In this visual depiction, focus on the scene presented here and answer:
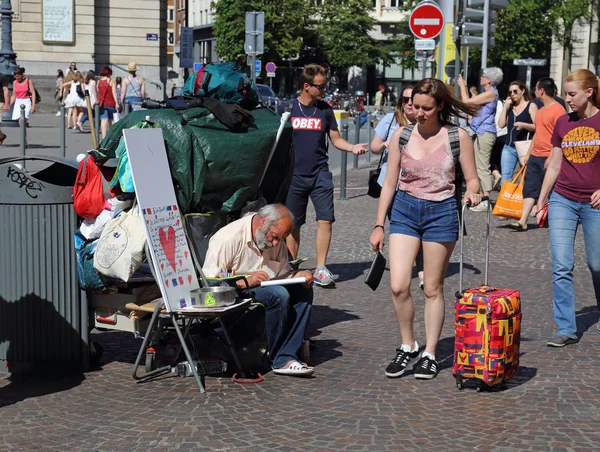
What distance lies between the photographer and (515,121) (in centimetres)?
1428

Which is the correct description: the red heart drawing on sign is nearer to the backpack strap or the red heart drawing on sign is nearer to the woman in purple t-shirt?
the backpack strap

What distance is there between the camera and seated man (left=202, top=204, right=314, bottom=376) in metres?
6.02

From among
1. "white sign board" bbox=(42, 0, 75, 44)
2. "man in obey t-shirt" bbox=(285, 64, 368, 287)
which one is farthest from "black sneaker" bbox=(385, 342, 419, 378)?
"white sign board" bbox=(42, 0, 75, 44)

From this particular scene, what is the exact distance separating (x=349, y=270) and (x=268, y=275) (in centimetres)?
391

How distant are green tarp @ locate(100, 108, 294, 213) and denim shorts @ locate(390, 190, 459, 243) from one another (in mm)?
984

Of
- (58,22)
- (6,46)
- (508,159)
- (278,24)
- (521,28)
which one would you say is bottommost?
(508,159)

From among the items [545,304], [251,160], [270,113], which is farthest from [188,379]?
[545,304]

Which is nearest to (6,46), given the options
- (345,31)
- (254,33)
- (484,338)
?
(254,33)

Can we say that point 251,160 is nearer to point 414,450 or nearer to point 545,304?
point 414,450

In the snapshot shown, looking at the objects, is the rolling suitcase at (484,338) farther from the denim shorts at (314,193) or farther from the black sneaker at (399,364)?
the denim shorts at (314,193)

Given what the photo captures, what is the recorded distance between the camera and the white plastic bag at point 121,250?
5.80 metres

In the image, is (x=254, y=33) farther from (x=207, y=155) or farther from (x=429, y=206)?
(x=429, y=206)

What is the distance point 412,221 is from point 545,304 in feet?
8.79

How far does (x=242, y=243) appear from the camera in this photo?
6.14 metres
